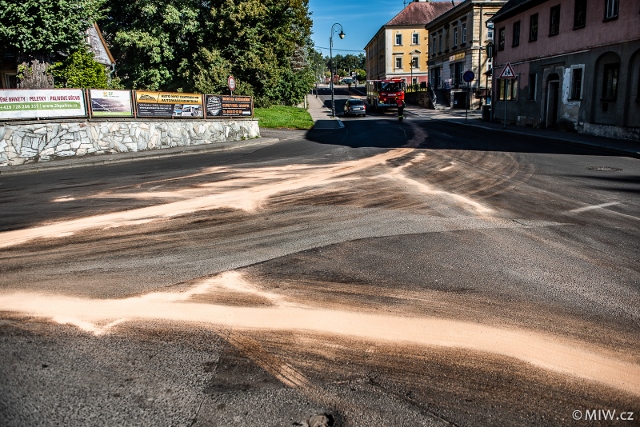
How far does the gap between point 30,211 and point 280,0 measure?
107ft

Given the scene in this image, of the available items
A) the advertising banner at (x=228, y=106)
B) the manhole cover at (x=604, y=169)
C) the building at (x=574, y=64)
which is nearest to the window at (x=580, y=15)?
the building at (x=574, y=64)

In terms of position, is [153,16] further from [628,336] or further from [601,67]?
[628,336]

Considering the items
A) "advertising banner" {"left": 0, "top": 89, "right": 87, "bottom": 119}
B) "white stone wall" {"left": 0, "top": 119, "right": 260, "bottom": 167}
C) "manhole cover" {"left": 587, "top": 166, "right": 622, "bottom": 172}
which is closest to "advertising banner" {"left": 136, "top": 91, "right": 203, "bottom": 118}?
"white stone wall" {"left": 0, "top": 119, "right": 260, "bottom": 167}

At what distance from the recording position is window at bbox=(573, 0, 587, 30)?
23.3m

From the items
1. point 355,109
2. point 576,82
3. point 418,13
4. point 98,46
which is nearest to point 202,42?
point 98,46

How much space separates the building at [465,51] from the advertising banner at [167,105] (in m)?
29.5

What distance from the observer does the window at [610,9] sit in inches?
819

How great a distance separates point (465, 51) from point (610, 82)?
32.5 metres

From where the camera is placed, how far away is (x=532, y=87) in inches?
1155

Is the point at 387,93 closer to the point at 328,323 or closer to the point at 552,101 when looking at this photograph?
the point at 552,101

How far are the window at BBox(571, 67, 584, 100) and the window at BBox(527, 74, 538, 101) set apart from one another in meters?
4.16

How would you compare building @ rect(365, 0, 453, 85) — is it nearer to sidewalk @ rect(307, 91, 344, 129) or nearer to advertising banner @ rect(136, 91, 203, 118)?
sidewalk @ rect(307, 91, 344, 129)

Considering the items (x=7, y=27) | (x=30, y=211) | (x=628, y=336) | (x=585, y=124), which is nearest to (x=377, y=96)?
(x=585, y=124)

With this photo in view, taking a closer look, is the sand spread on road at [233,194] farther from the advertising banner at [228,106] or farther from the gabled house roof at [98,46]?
the gabled house roof at [98,46]
